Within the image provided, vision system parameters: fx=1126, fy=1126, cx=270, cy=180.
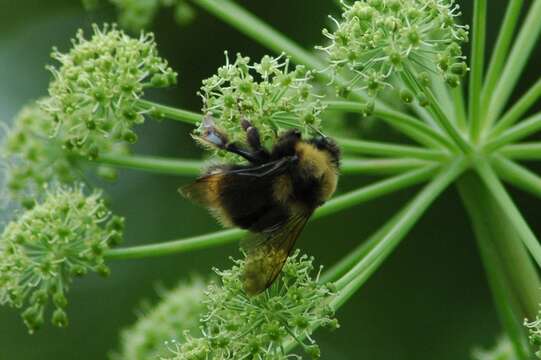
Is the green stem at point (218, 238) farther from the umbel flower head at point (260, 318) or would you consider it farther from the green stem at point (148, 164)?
the umbel flower head at point (260, 318)

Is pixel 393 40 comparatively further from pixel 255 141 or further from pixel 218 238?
pixel 218 238

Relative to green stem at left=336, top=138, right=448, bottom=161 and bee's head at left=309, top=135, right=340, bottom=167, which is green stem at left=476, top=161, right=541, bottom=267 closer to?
green stem at left=336, top=138, right=448, bottom=161

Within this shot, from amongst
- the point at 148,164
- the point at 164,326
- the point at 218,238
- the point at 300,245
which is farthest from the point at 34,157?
the point at 300,245

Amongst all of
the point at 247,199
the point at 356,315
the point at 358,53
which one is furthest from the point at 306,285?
the point at 356,315

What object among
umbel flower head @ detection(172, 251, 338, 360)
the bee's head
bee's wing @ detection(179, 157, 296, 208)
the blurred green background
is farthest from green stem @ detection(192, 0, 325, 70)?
the blurred green background

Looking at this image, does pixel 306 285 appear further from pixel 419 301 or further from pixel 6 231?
pixel 419 301

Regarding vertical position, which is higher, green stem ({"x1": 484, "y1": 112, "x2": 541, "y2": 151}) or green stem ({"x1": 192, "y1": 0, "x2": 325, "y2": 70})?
green stem ({"x1": 192, "y1": 0, "x2": 325, "y2": 70})
